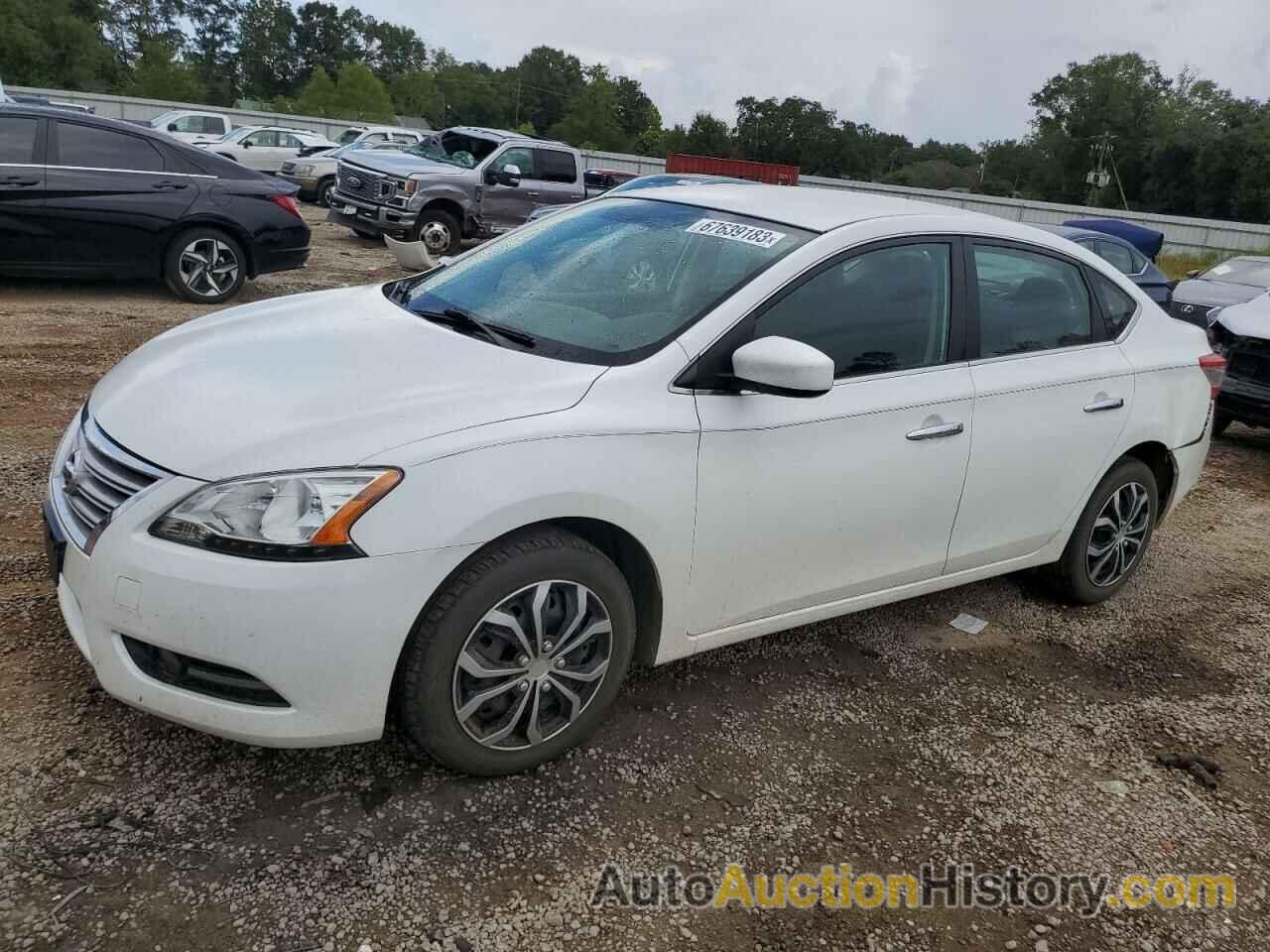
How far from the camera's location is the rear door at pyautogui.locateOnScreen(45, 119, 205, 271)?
26.5 feet

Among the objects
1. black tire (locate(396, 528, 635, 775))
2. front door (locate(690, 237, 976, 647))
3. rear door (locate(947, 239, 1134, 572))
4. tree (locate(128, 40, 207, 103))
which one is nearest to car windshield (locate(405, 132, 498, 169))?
rear door (locate(947, 239, 1134, 572))

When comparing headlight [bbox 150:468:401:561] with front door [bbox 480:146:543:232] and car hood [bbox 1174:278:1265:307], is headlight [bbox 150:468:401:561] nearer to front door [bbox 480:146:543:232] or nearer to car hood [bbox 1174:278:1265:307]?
car hood [bbox 1174:278:1265:307]

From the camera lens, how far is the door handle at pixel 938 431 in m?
3.42

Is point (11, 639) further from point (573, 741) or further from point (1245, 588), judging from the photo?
point (1245, 588)

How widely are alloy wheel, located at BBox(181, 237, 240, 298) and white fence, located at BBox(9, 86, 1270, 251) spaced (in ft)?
79.3

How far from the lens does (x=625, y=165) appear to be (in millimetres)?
37594

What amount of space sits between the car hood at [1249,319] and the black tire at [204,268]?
858 centimetres

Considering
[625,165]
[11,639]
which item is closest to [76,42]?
[625,165]

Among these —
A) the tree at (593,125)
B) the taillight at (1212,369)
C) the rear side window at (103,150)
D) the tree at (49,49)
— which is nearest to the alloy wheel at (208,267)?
the rear side window at (103,150)

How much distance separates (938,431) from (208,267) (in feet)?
25.1

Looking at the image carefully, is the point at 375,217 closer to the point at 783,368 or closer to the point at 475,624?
the point at 783,368

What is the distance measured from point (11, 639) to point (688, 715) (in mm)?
2260

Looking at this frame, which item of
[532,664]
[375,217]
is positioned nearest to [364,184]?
[375,217]

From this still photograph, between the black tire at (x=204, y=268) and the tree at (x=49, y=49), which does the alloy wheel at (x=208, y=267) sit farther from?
the tree at (x=49, y=49)
